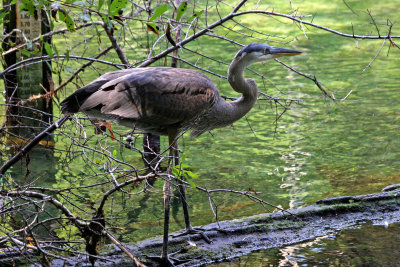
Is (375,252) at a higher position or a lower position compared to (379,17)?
lower

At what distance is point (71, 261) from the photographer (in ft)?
17.0

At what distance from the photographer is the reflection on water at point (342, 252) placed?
534 centimetres

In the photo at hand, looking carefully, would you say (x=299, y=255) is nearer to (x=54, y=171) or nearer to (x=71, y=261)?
(x=71, y=261)

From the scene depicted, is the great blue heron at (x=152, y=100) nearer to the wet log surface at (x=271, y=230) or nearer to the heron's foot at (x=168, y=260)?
the heron's foot at (x=168, y=260)

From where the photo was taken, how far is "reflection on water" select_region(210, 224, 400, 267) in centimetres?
534

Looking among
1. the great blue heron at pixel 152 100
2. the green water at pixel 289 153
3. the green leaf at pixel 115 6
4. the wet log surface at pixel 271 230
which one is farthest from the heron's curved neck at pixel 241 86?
the green leaf at pixel 115 6

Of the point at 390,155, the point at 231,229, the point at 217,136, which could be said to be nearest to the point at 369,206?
the point at 231,229

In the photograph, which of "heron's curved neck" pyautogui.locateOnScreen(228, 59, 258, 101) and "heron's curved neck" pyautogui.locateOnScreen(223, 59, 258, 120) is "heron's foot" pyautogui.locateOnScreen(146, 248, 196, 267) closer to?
"heron's curved neck" pyautogui.locateOnScreen(223, 59, 258, 120)

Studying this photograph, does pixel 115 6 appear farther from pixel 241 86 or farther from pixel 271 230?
pixel 271 230

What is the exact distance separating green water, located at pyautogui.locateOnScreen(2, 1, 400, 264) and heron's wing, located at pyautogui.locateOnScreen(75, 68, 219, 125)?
1.38 ft

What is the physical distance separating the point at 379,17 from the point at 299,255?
11.9 m

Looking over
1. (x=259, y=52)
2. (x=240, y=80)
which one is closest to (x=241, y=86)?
(x=240, y=80)

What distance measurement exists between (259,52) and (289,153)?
300cm

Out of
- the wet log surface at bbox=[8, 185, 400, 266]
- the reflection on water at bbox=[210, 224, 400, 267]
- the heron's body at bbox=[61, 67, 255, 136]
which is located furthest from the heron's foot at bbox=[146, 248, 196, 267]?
the heron's body at bbox=[61, 67, 255, 136]
